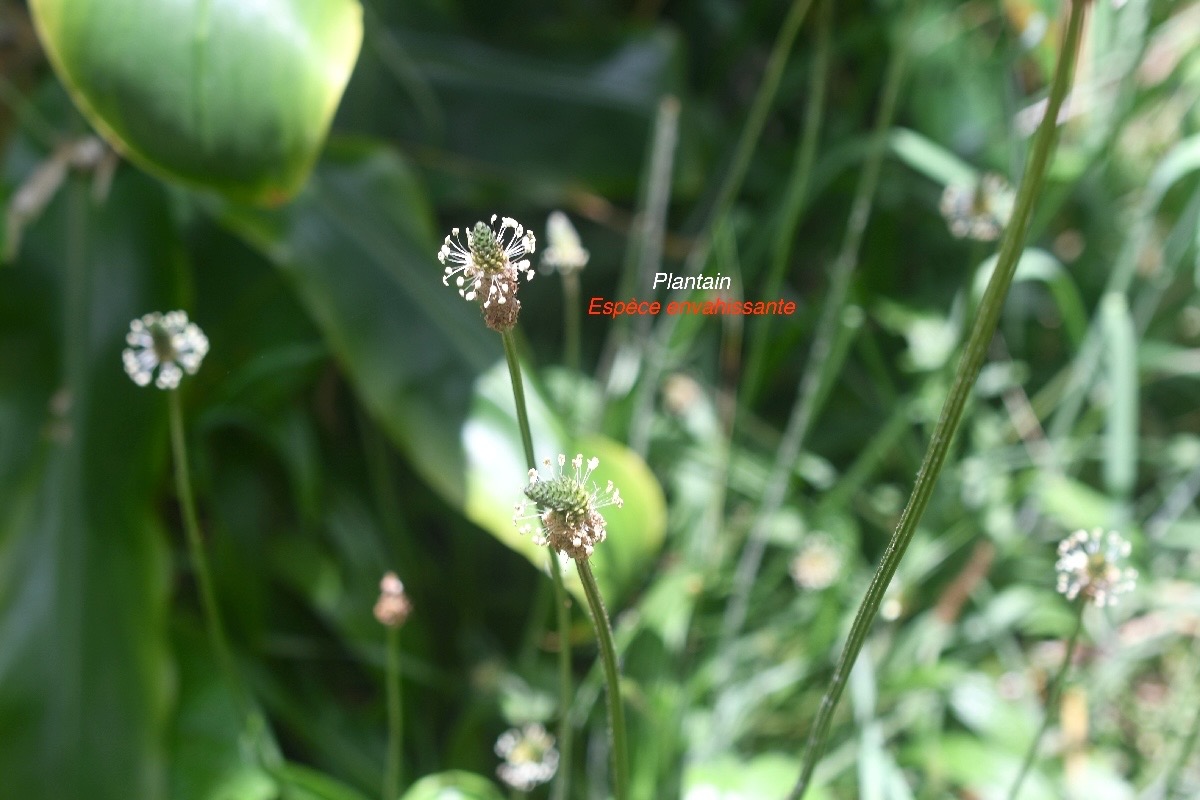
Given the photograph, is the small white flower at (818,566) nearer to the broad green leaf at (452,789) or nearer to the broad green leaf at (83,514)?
the broad green leaf at (452,789)

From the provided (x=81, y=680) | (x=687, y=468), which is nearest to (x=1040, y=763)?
(x=687, y=468)

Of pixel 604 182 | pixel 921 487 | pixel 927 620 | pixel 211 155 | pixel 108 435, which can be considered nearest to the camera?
pixel 921 487

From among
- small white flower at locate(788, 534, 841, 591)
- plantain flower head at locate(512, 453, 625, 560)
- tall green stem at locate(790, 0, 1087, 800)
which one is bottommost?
plantain flower head at locate(512, 453, 625, 560)

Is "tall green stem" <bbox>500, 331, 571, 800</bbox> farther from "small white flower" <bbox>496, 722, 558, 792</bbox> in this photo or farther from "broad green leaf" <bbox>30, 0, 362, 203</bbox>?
"broad green leaf" <bbox>30, 0, 362, 203</bbox>

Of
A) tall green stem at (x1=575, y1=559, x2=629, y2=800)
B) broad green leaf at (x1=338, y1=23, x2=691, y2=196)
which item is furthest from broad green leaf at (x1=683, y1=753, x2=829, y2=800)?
broad green leaf at (x1=338, y1=23, x2=691, y2=196)

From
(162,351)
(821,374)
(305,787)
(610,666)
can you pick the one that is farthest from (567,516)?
(821,374)

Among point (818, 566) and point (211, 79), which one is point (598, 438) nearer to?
point (818, 566)

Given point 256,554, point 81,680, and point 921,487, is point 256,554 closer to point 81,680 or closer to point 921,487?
point 81,680

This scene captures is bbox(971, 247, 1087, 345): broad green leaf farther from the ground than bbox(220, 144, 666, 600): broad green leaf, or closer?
farther from the ground
